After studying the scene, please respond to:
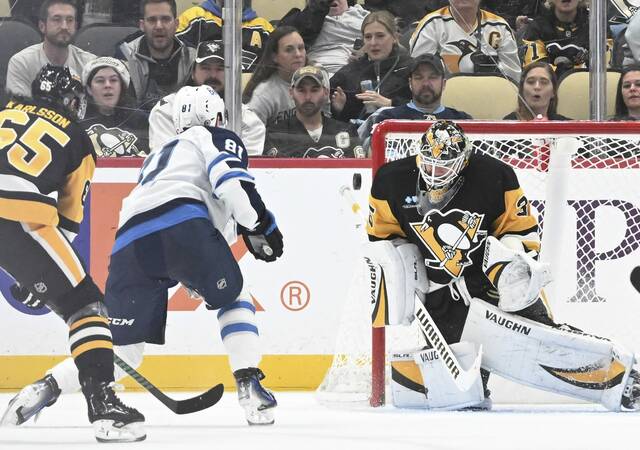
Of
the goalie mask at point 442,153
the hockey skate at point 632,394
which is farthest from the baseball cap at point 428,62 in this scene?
→ the hockey skate at point 632,394

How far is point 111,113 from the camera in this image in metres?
5.27

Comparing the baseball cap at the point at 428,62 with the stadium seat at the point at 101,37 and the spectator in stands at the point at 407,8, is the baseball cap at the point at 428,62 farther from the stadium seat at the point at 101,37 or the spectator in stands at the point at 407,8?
the stadium seat at the point at 101,37

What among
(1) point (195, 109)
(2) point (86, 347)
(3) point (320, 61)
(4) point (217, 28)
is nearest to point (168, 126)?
(4) point (217, 28)

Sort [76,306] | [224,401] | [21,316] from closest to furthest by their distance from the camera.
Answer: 1. [76,306]
2. [224,401]
3. [21,316]

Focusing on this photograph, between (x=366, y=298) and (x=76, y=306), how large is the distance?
69.3 inches

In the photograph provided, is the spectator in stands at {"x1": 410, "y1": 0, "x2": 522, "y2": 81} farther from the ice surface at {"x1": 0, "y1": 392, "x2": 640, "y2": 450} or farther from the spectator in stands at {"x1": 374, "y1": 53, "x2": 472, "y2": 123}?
the ice surface at {"x1": 0, "y1": 392, "x2": 640, "y2": 450}

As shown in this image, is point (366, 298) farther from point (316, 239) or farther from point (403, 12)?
point (403, 12)

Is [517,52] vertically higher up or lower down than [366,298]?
higher up

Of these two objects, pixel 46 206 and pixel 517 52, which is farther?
pixel 517 52

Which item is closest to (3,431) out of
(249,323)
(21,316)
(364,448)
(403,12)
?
(249,323)

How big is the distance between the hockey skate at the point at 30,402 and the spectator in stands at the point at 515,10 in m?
2.62

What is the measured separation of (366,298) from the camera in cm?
505

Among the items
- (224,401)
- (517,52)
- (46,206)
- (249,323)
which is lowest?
(224,401)

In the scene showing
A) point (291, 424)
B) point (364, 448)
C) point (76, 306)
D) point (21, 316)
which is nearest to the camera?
point (364, 448)
